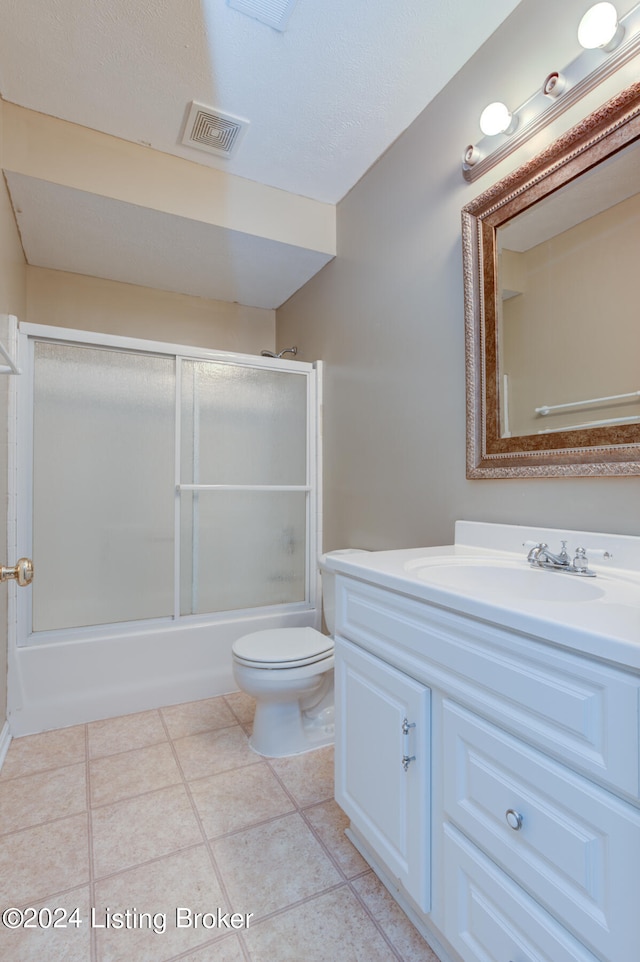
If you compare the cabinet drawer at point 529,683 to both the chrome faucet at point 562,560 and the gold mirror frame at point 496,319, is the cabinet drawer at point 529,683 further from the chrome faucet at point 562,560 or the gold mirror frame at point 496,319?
the gold mirror frame at point 496,319

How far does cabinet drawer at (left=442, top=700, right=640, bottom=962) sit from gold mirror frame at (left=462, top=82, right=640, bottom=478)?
0.71m

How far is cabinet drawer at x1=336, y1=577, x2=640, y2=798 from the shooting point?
604mm

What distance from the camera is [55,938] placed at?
1.05m

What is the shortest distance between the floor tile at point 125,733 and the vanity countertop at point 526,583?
4.07 ft

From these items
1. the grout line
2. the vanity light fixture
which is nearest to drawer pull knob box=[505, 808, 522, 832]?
the grout line

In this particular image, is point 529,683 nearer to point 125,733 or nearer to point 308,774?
point 308,774

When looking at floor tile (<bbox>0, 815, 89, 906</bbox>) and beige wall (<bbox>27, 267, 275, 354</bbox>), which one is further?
beige wall (<bbox>27, 267, 275, 354</bbox>)

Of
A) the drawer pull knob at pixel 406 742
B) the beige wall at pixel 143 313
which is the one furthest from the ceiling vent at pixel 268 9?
the drawer pull knob at pixel 406 742

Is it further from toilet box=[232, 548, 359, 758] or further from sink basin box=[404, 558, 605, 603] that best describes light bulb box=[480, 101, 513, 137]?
toilet box=[232, 548, 359, 758]

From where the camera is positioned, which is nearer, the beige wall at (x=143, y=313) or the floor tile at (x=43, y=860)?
the floor tile at (x=43, y=860)

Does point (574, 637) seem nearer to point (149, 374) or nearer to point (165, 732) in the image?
point (165, 732)

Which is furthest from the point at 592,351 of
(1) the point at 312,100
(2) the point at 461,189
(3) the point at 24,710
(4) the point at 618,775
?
(3) the point at 24,710

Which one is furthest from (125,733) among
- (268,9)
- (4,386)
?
(268,9)

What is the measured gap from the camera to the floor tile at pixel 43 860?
118cm
